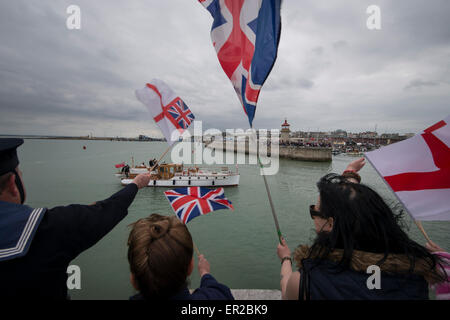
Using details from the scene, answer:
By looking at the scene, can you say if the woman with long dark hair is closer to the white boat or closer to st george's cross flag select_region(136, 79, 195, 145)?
st george's cross flag select_region(136, 79, 195, 145)

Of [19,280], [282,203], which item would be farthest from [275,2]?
[282,203]

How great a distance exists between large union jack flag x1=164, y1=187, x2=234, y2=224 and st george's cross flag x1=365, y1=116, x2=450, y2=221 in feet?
9.01

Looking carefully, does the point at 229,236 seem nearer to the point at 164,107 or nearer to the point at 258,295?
the point at 258,295

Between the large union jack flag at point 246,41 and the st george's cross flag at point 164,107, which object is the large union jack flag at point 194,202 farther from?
the large union jack flag at point 246,41

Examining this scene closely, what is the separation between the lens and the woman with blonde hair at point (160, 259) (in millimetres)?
1009

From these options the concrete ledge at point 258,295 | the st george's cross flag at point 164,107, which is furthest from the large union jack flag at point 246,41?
the concrete ledge at point 258,295

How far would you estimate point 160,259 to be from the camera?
3.32 feet

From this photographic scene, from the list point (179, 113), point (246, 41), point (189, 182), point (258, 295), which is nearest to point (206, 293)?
point (258, 295)

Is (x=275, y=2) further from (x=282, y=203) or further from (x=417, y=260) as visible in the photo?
(x=282, y=203)

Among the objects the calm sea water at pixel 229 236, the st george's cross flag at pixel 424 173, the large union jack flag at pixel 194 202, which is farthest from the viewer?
the calm sea water at pixel 229 236

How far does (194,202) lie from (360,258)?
3.60 meters

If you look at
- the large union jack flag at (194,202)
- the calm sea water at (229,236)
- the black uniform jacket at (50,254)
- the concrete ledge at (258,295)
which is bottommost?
the calm sea water at (229,236)

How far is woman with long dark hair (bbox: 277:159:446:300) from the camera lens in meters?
1.12
